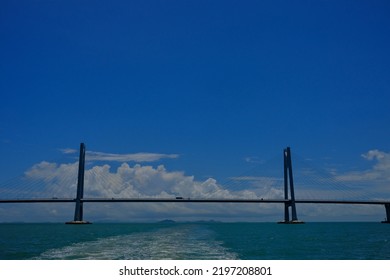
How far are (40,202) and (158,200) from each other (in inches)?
721

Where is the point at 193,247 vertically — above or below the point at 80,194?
below

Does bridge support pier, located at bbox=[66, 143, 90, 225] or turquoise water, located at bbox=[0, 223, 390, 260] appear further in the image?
bridge support pier, located at bbox=[66, 143, 90, 225]

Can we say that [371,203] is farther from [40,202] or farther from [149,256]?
[149,256]

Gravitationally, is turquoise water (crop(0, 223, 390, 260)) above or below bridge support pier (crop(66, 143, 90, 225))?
below

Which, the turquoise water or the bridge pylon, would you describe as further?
the bridge pylon

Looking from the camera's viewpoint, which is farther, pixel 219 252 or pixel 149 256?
pixel 219 252

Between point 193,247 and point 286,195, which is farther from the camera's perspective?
point 286,195

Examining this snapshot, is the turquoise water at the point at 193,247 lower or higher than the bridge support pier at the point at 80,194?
lower

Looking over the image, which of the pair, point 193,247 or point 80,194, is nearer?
point 193,247

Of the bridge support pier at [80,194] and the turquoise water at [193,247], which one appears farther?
the bridge support pier at [80,194]

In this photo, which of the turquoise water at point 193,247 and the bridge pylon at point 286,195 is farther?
the bridge pylon at point 286,195
